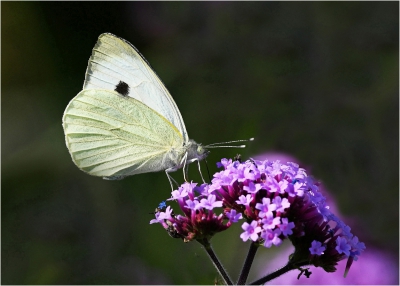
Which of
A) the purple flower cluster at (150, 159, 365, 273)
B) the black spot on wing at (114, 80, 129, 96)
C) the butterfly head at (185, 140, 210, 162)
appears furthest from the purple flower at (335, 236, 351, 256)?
the black spot on wing at (114, 80, 129, 96)

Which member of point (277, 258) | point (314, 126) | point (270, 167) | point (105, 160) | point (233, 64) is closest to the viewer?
point (270, 167)

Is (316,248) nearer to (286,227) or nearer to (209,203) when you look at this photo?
(286,227)

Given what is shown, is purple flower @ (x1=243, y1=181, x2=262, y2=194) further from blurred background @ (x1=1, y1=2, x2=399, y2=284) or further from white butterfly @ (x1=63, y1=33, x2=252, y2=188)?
blurred background @ (x1=1, y1=2, x2=399, y2=284)

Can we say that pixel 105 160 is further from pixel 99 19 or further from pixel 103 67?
pixel 99 19

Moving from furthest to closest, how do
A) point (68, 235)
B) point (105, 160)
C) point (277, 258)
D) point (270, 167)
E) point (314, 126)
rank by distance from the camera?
1. point (314, 126)
2. point (68, 235)
3. point (277, 258)
4. point (105, 160)
5. point (270, 167)

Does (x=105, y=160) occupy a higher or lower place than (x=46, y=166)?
higher

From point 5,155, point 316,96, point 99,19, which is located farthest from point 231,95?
point 5,155

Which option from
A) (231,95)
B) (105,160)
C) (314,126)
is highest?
(105,160)
